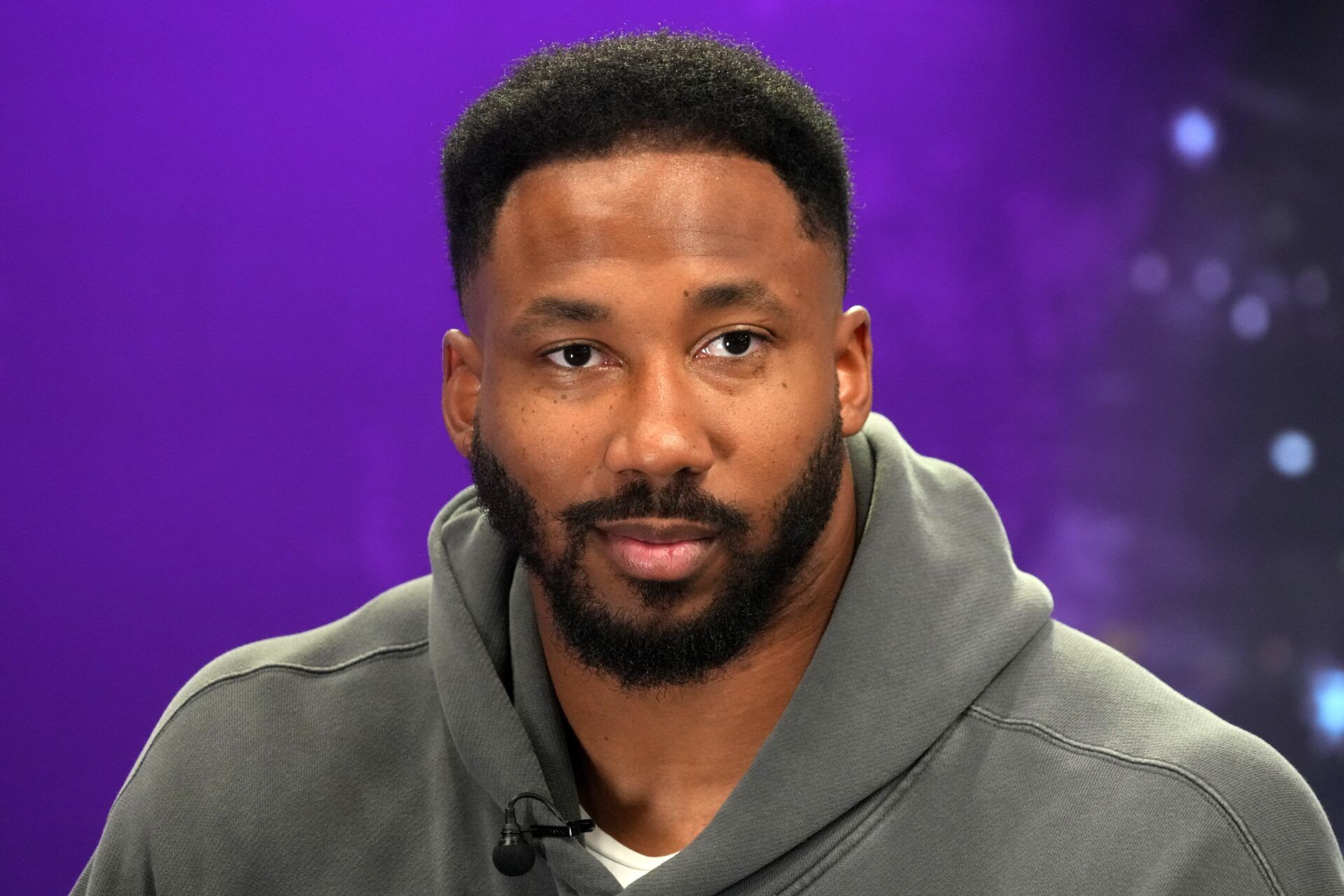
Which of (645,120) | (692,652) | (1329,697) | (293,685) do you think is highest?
(645,120)

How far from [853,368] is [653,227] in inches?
11.3

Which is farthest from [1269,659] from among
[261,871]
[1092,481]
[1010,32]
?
[261,871]

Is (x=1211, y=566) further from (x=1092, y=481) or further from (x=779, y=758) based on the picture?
(x=779, y=758)

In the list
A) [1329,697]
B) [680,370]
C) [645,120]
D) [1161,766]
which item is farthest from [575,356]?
[1329,697]

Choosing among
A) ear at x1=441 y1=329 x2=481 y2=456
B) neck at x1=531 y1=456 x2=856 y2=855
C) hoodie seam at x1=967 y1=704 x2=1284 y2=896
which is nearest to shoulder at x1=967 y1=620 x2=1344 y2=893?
hoodie seam at x1=967 y1=704 x2=1284 y2=896

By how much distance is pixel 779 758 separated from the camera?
1487 millimetres

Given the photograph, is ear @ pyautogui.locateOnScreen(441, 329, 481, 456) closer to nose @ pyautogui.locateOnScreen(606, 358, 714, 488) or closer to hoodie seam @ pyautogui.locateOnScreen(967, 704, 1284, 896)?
nose @ pyautogui.locateOnScreen(606, 358, 714, 488)

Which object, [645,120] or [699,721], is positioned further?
[699,721]

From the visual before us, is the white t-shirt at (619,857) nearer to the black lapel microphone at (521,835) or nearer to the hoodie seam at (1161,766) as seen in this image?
the black lapel microphone at (521,835)

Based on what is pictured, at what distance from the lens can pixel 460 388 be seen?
1.66 metres

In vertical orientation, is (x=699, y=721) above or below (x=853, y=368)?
below

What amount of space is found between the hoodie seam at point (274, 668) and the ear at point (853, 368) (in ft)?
1.68

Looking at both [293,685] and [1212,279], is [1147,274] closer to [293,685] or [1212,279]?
[1212,279]

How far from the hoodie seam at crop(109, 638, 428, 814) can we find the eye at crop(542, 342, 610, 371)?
0.41m
